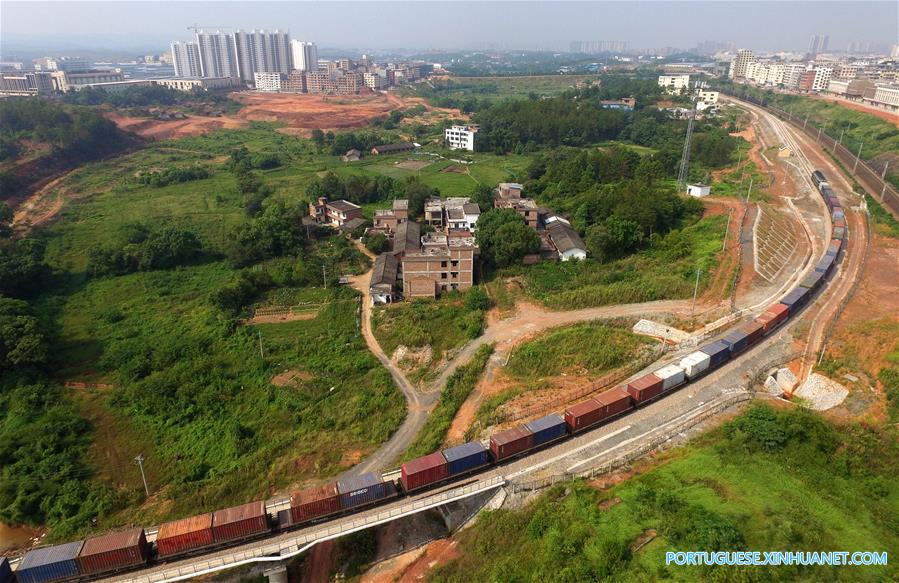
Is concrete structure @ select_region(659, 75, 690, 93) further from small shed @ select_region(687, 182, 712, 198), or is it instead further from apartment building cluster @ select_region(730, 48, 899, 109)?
small shed @ select_region(687, 182, 712, 198)

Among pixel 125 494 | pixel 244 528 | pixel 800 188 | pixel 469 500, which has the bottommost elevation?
pixel 125 494

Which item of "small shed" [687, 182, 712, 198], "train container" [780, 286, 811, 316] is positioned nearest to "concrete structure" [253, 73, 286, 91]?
"small shed" [687, 182, 712, 198]

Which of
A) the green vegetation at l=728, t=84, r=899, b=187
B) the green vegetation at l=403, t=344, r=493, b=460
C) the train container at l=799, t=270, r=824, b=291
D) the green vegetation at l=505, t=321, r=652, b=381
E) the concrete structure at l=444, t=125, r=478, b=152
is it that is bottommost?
the green vegetation at l=403, t=344, r=493, b=460

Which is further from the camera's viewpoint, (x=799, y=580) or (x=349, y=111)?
(x=349, y=111)

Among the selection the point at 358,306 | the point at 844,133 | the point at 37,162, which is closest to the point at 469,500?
the point at 358,306

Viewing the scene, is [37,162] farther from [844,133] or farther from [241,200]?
[844,133]

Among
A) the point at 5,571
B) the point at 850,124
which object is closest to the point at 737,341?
the point at 5,571

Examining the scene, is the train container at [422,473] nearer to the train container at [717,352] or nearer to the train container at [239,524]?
the train container at [239,524]
